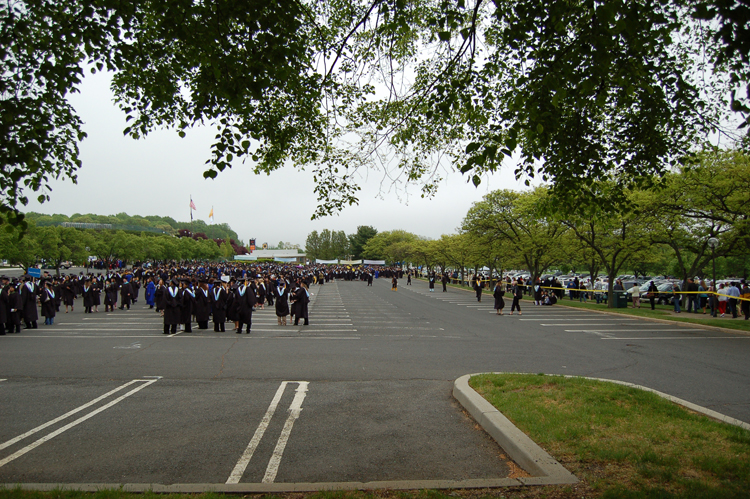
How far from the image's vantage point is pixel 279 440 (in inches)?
202

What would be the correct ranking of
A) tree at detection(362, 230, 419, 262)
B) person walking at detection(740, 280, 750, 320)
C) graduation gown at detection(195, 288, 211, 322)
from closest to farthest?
graduation gown at detection(195, 288, 211, 322), person walking at detection(740, 280, 750, 320), tree at detection(362, 230, 419, 262)

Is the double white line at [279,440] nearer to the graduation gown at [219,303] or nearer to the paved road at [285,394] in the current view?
the paved road at [285,394]

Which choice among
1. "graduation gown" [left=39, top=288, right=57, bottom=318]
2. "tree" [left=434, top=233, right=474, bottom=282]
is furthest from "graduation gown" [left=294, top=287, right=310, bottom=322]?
"tree" [left=434, top=233, right=474, bottom=282]

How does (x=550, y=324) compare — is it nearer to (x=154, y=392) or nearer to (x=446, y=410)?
(x=446, y=410)

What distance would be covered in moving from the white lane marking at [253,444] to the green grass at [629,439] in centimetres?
297

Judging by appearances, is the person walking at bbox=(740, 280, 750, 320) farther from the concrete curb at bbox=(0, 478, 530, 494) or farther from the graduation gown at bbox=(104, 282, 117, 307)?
the graduation gown at bbox=(104, 282, 117, 307)

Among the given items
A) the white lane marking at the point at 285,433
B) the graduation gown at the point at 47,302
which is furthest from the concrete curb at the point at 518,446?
the graduation gown at the point at 47,302

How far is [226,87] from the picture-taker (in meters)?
5.53

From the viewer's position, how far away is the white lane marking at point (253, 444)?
424 cm

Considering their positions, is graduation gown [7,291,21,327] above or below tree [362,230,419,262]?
below

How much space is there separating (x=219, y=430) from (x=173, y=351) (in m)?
6.31

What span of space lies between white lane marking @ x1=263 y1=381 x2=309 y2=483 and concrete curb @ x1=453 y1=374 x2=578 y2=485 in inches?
89.7

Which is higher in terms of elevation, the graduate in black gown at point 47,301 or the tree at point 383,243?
the tree at point 383,243

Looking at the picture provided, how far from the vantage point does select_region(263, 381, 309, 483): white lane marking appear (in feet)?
14.1
